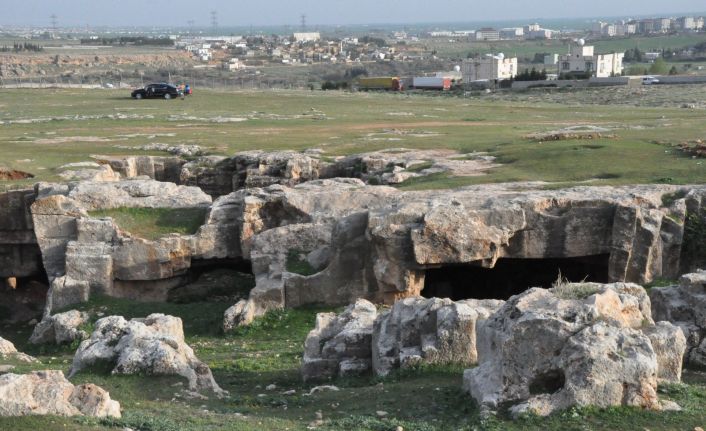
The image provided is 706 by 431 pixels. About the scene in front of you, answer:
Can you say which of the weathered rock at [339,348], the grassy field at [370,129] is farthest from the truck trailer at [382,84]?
the weathered rock at [339,348]

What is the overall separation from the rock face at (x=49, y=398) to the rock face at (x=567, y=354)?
5.27 metres

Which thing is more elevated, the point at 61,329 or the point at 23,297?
the point at 61,329

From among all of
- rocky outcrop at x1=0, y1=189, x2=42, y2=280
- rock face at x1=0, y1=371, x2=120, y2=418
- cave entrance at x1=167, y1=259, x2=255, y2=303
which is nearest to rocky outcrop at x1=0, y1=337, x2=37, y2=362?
rock face at x1=0, y1=371, x2=120, y2=418

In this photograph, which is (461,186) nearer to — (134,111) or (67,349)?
(67,349)

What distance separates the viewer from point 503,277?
2806 cm

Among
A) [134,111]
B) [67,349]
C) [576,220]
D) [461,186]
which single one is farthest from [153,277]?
[134,111]

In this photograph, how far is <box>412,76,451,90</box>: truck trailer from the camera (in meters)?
98.6

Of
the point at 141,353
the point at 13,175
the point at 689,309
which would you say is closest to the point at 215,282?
the point at 13,175

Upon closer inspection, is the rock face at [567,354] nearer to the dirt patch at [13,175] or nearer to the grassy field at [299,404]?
the grassy field at [299,404]

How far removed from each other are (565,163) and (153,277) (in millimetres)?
13695

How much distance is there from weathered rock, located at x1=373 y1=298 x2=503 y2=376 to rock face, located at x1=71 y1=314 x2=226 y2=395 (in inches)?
120

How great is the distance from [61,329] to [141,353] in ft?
23.9

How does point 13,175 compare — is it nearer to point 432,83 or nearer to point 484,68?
point 432,83

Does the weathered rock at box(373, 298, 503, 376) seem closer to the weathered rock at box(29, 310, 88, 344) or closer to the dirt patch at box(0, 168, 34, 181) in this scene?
the weathered rock at box(29, 310, 88, 344)
